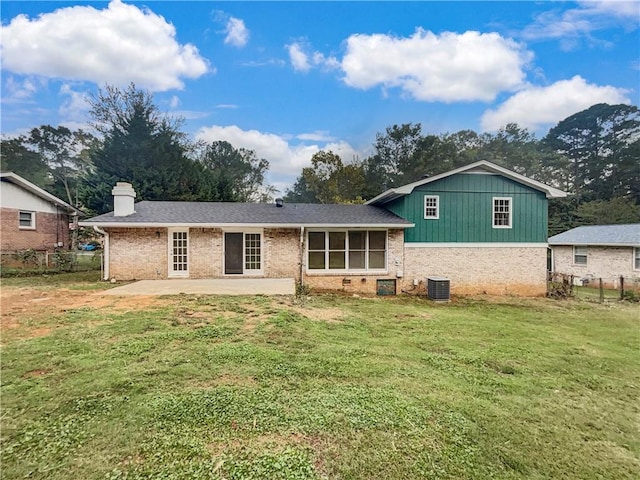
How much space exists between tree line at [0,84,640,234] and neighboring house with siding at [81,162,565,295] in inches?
533

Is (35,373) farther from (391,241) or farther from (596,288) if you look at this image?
(596,288)

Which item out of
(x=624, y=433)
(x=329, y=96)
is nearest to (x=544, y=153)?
(x=329, y=96)

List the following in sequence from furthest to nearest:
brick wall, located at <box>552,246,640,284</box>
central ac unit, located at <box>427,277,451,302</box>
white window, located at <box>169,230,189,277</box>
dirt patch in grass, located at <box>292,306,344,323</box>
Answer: brick wall, located at <box>552,246,640,284</box>
white window, located at <box>169,230,189,277</box>
central ac unit, located at <box>427,277,451,302</box>
dirt patch in grass, located at <box>292,306,344,323</box>

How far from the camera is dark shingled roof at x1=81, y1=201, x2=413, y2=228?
11.7 m

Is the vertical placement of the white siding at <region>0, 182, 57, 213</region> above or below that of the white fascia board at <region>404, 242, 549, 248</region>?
above

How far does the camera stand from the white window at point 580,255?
19344mm

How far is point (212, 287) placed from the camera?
411 inches

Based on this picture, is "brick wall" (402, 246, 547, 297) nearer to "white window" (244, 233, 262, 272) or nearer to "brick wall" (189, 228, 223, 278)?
"white window" (244, 233, 262, 272)

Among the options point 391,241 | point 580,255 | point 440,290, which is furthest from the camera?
point 580,255

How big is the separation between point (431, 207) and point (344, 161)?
26848 mm

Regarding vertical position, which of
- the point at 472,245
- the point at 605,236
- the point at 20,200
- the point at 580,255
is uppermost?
the point at 20,200

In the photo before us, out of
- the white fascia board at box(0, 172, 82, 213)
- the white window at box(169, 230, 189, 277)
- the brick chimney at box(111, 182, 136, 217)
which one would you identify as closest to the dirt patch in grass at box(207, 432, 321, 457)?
the white window at box(169, 230, 189, 277)

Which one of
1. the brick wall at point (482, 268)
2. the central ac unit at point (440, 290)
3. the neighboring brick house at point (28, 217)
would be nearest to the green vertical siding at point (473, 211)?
the brick wall at point (482, 268)

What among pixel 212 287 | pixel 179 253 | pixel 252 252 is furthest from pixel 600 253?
pixel 179 253
